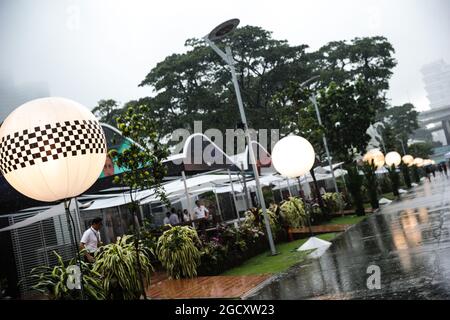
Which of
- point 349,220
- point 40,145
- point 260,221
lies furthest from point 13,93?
point 349,220

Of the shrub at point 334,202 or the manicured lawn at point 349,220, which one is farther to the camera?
the shrub at point 334,202

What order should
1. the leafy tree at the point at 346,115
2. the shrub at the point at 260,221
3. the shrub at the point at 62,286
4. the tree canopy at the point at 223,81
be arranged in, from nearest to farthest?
A: the shrub at the point at 62,286 < the shrub at the point at 260,221 < the leafy tree at the point at 346,115 < the tree canopy at the point at 223,81

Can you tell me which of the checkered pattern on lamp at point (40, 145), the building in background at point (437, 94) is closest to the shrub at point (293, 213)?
the checkered pattern on lamp at point (40, 145)

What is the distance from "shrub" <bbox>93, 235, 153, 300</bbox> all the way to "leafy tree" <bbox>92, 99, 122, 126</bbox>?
3262 centimetres

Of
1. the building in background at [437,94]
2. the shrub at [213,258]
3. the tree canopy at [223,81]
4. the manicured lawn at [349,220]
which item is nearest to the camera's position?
the shrub at [213,258]

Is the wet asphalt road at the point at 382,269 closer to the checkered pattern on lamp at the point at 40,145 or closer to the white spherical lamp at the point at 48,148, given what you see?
the white spherical lamp at the point at 48,148

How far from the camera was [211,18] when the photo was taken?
1267 inches

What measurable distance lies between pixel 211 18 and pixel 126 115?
26.7 metres

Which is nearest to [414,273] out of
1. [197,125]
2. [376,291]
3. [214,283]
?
[376,291]

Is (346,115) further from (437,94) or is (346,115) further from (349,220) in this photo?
(437,94)

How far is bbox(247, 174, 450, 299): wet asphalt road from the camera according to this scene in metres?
5.62

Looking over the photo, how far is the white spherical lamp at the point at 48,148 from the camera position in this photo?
416cm

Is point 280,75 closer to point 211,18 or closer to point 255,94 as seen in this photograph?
point 255,94

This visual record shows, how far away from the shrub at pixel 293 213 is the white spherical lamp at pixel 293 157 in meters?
3.66
